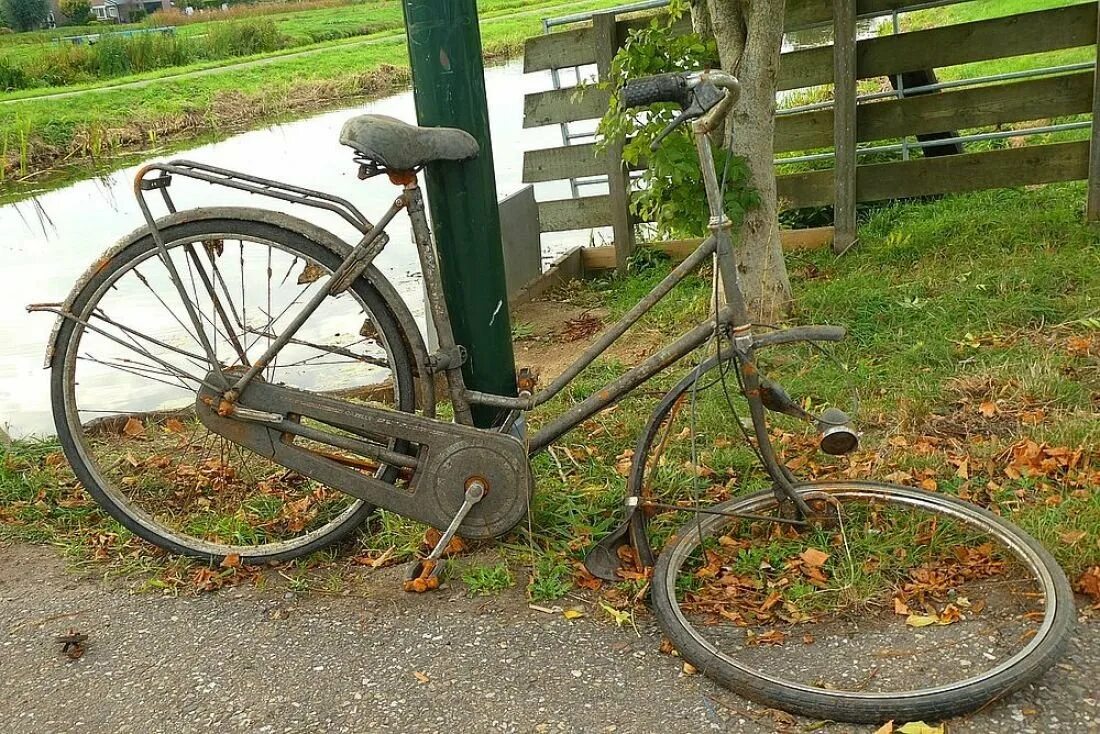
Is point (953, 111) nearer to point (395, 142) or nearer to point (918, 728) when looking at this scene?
point (395, 142)

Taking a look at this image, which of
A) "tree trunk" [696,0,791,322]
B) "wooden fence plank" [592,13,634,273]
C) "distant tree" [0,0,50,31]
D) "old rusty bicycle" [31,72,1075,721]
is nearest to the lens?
"old rusty bicycle" [31,72,1075,721]

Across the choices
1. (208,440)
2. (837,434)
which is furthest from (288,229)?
(837,434)

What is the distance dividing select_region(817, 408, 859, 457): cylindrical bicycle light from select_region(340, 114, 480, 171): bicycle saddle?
1280mm

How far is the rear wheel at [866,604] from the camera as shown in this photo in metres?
2.34

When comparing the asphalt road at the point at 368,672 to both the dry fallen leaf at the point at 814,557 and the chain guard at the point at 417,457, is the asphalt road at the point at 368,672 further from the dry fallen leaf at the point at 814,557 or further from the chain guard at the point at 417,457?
the dry fallen leaf at the point at 814,557

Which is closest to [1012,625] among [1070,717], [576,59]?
[1070,717]

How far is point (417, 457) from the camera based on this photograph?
3.06 meters

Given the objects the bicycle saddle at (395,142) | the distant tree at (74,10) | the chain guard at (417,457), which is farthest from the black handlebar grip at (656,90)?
the distant tree at (74,10)

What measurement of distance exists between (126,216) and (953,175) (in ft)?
26.4

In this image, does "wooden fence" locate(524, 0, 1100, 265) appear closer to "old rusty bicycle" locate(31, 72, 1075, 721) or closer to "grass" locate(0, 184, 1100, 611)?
"grass" locate(0, 184, 1100, 611)

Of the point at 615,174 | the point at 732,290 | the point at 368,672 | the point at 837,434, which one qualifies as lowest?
the point at 368,672

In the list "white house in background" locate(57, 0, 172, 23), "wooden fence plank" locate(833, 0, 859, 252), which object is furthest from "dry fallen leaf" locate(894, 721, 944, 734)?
"white house in background" locate(57, 0, 172, 23)

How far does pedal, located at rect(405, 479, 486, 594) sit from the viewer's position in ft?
9.71

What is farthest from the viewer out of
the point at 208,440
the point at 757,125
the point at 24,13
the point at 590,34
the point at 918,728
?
the point at 24,13
